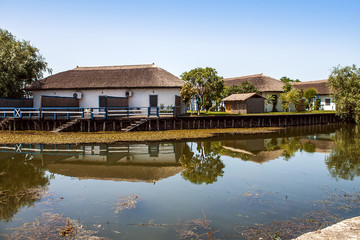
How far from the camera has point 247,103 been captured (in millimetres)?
40781

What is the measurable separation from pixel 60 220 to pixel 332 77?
37490 mm

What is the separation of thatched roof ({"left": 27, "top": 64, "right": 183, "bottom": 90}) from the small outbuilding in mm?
12959

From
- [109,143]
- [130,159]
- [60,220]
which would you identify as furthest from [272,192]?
[109,143]

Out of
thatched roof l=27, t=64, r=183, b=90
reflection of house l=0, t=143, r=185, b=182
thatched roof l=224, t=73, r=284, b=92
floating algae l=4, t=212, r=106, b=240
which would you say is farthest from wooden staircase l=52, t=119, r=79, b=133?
thatched roof l=224, t=73, r=284, b=92

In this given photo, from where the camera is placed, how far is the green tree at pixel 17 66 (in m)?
30.2

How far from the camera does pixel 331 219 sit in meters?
6.93

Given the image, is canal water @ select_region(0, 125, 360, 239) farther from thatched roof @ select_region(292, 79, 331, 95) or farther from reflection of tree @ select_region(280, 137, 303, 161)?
thatched roof @ select_region(292, 79, 331, 95)

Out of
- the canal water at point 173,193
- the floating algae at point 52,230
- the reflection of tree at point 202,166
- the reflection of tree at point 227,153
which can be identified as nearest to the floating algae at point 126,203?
the canal water at point 173,193

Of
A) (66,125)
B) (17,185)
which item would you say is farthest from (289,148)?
(66,125)

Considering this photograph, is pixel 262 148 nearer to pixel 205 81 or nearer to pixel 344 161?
pixel 344 161

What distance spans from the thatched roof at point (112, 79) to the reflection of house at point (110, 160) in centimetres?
1261

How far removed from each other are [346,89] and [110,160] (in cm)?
3237

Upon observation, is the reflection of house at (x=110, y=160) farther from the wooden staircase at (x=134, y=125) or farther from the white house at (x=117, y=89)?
the white house at (x=117, y=89)

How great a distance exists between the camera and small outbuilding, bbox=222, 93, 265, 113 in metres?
40.8
